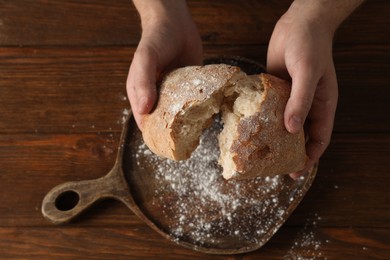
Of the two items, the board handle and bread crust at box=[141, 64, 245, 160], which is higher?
bread crust at box=[141, 64, 245, 160]

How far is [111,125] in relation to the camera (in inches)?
70.7

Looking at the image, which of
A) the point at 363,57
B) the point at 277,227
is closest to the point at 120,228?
the point at 277,227

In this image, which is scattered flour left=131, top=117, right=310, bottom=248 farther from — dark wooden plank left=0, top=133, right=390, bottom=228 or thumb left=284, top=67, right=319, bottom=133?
thumb left=284, top=67, right=319, bottom=133

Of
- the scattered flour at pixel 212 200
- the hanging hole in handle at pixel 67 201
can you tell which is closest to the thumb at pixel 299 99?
the scattered flour at pixel 212 200

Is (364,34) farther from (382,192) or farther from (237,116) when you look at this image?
(237,116)

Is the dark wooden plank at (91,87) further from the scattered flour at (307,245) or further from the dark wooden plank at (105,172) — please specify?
the scattered flour at (307,245)

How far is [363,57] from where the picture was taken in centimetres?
181

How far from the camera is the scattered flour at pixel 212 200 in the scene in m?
1.63

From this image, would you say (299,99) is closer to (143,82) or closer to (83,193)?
(143,82)

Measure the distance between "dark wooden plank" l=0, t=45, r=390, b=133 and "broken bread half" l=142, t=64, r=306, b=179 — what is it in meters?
0.48

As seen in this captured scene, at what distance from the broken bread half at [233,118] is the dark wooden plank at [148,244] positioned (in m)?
0.39

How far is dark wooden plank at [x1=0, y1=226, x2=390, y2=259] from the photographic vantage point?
1.61 m

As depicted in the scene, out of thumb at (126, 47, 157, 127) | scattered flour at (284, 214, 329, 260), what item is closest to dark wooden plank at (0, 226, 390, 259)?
scattered flour at (284, 214, 329, 260)

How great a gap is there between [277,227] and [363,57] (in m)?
0.84
